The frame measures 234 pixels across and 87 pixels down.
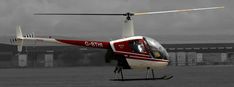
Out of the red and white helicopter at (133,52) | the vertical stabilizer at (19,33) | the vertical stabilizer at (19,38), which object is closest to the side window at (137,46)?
the red and white helicopter at (133,52)

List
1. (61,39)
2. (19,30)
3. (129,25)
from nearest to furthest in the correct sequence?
1. (129,25)
2. (61,39)
3. (19,30)

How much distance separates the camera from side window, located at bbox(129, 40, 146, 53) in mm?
63403

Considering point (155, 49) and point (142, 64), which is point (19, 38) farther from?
point (155, 49)

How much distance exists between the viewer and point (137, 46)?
210 ft

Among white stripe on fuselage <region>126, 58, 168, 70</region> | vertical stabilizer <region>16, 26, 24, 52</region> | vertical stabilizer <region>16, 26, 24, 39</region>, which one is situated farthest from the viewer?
vertical stabilizer <region>16, 26, 24, 39</region>

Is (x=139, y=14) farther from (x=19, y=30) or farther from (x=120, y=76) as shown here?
(x=19, y=30)

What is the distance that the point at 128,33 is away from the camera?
62750 millimetres

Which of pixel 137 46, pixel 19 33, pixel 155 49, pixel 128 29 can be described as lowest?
pixel 155 49

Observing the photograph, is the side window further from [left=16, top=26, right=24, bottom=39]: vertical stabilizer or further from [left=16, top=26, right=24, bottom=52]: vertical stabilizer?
[left=16, top=26, right=24, bottom=39]: vertical stabilizer

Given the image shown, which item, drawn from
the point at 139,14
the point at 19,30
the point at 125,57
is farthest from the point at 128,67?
the point at 19,30

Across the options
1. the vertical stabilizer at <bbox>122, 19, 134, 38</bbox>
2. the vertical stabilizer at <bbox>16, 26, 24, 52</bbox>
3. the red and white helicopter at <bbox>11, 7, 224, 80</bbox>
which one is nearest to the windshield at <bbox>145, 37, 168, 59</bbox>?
the red and white helicopter at <bbox>11, 7, 224, 80</bbox>

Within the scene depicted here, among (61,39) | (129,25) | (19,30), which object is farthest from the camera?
(19,30)

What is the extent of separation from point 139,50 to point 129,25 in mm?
3167

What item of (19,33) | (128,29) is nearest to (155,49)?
(128,29)
